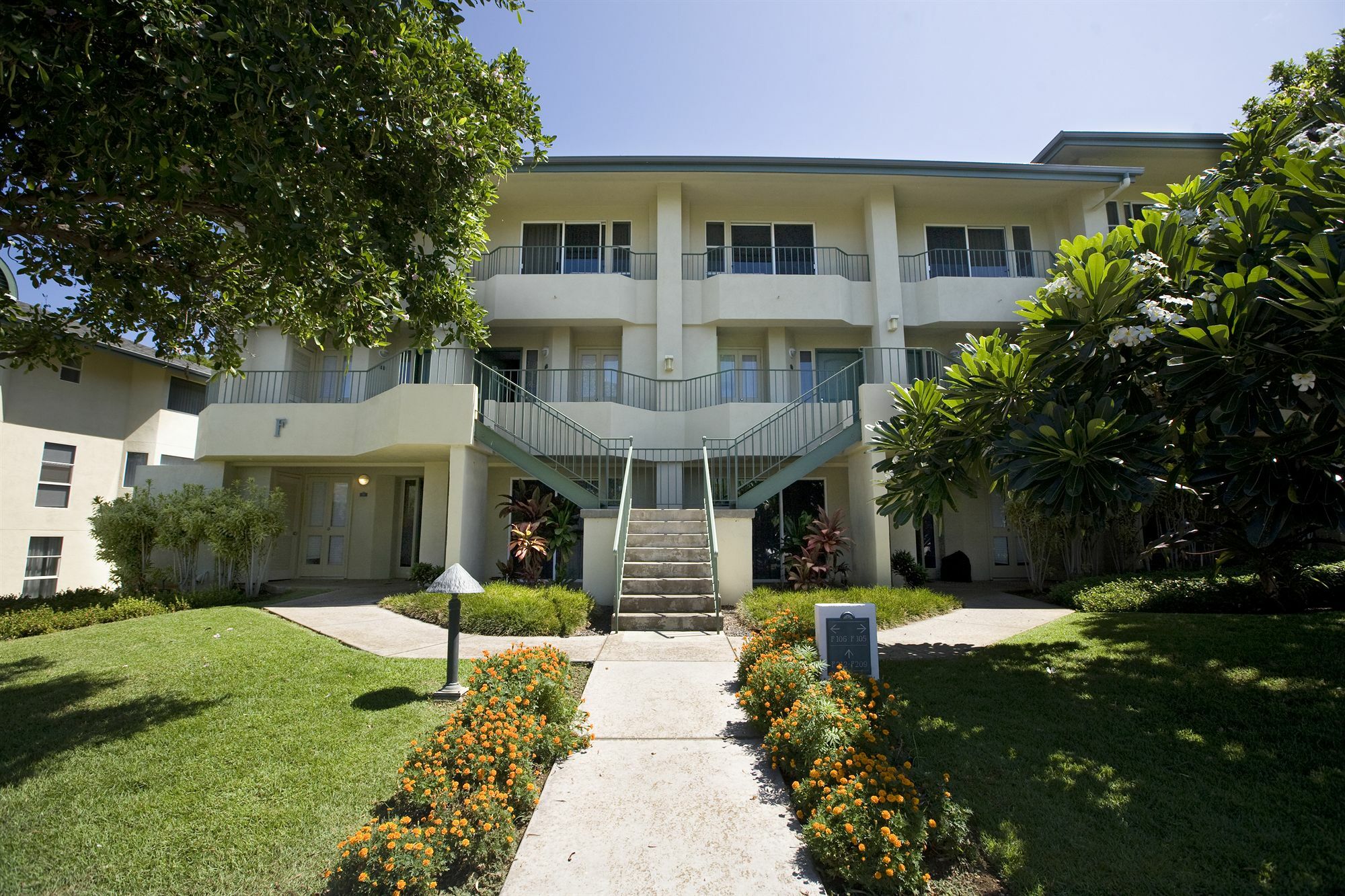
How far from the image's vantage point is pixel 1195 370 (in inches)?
186

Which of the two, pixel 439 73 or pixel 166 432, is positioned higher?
pixel 439 73

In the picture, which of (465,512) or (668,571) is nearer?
(668,571)

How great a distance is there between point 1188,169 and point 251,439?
74.7 ft

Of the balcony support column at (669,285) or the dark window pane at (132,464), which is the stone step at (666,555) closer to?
the balcony support column at (669,285)

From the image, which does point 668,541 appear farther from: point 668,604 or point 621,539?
point 668,604

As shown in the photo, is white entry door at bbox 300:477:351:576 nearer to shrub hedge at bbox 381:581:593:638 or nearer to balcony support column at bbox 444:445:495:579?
balcony support column at bbox 444:445:495:579

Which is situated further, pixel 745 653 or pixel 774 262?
pixel 774 262

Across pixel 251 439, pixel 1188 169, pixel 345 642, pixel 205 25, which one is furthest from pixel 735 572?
pixel 1188 169

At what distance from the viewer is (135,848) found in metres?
3.41

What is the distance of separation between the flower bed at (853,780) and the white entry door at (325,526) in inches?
511

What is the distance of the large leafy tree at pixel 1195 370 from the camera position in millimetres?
4527

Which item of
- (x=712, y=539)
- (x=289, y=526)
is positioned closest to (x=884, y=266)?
(x=712, y=539)

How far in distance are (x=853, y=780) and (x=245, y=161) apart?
19.0 ft

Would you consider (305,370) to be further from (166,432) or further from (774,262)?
(774,262)
